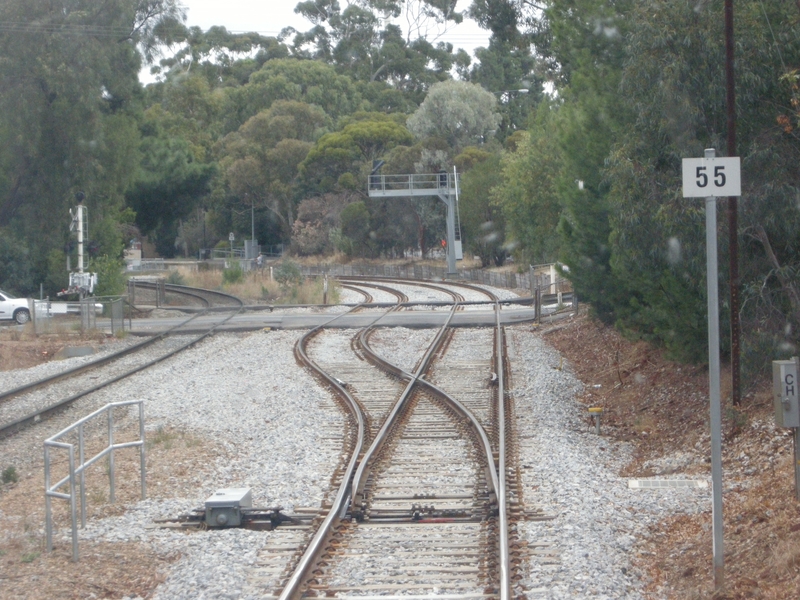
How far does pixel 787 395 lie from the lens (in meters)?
7.79

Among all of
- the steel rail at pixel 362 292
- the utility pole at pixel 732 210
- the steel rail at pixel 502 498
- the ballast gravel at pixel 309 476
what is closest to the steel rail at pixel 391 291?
the steel rail at pixel 362 292

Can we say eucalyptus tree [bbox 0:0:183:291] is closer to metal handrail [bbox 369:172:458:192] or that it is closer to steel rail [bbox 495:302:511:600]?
metal handrail [bbox 369:172:458:192]

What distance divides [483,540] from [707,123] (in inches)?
263

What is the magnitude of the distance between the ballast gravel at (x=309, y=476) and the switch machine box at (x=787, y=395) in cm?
162

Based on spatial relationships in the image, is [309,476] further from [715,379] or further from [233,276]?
[233,276]

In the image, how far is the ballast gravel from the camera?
7.55m

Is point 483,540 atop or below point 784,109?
below

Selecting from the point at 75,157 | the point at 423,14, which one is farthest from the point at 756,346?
the point at 423,14

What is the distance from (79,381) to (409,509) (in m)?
13.3

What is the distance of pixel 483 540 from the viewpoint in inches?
332

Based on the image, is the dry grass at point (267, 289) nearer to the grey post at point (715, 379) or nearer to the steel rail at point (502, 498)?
the steel rail at point (502, 498)

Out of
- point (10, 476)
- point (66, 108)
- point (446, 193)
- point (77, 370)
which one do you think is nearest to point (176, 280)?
point (66, 108)

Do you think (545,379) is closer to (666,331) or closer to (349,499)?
(666,331)

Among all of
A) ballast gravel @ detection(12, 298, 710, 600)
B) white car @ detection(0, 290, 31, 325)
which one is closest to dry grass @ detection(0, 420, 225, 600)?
ballast gravel @ detection(12, 298, 710, 600)
